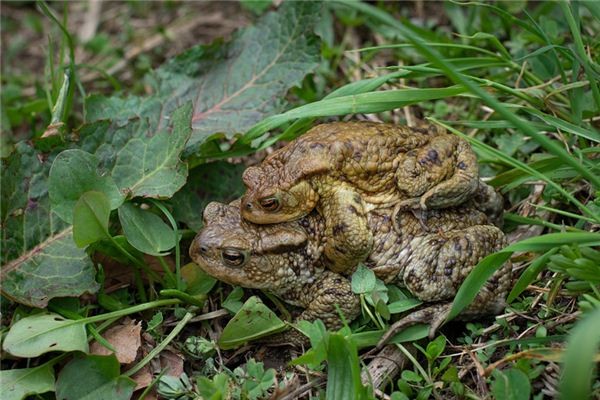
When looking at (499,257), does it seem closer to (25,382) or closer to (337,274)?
(337,274)

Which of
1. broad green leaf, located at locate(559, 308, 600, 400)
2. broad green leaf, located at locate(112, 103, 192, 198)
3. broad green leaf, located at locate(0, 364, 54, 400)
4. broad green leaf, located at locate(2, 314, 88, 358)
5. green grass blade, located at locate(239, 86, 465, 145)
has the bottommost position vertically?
broad green leaf, located at locate(0, 364, 54, 400)

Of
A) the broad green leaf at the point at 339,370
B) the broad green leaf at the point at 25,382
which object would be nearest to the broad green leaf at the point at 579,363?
the broad green leaf at the point at 339,370

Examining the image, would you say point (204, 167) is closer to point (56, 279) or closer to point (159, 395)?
point (56, 279)

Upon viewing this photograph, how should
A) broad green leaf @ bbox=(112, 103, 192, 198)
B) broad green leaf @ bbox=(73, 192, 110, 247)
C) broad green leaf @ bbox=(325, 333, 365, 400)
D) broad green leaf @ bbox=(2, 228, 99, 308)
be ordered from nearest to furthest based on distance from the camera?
broad green leaf @ bbox=(325, 333, 365, 400), broad green leaf @ bbox=(73, 192, 110, 247), broad green leaf @ bbox=(2, 228, 99, 308), broad green leaf @ bbox=(112, 103, 192, 198)

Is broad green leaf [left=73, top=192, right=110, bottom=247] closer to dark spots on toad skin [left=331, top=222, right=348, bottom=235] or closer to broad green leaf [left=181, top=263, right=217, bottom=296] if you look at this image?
broad green leaf [left=181, top=263, right=217, bottom=296]

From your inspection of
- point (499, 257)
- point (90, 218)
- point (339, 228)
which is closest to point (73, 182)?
point (90, 218)

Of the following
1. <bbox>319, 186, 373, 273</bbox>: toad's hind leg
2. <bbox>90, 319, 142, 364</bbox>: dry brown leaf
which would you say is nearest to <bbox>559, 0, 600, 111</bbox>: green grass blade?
<bbox>319, 186, 373, 273</bbox>: toad's hind leg

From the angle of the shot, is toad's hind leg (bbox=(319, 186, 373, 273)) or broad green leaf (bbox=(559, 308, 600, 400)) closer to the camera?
broad green leaf (bbox=(559, 308, 600, 400))
